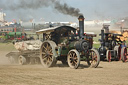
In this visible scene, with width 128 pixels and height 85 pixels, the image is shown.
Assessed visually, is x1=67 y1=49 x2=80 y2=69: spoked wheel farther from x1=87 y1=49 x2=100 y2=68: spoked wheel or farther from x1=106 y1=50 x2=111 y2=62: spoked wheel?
x1=106 y1=50 x2=111 y2=62: spoked wheel

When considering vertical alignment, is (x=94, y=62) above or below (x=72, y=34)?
below

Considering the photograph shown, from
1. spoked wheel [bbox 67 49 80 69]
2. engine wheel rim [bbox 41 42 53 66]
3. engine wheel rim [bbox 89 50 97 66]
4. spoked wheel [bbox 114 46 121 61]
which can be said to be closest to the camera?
spoked wheel [bbox 67 49 80 69]

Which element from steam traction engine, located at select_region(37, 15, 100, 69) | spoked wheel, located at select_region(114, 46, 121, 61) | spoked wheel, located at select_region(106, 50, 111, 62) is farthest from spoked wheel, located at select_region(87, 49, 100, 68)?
→ spoked wheel, located at select_region(114, 46, 121, 61)

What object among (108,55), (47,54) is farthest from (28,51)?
(108,55)

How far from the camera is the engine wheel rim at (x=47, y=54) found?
1091cm

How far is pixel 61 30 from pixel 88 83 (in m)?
4.92

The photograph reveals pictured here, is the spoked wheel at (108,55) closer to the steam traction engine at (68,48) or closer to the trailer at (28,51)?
the steam traction engine at (68,48)

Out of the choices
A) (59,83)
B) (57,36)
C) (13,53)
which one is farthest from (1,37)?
(59,83)

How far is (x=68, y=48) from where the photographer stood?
35.6 ft

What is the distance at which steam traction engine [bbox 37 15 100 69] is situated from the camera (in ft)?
34.2

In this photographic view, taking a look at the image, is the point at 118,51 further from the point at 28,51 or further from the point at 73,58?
the point at 28,51

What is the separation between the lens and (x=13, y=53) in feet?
47.5

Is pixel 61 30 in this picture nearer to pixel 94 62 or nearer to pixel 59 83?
pixel 94 62

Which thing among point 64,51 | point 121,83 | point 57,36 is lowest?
point 121,83
